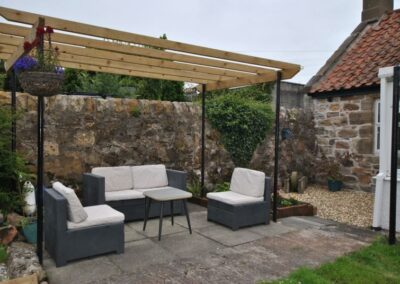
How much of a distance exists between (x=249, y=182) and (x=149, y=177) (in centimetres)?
172

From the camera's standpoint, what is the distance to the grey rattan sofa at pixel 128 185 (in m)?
4.64

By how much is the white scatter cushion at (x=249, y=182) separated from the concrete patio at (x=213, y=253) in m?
0.54

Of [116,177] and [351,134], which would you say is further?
[351,134]

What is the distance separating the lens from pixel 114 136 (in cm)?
585

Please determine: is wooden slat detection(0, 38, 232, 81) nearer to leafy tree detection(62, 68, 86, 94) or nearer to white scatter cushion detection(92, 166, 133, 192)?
white scatter cushion detection(92, 166, 133, 192)

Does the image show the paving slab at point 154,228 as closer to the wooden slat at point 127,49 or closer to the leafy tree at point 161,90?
the wooden slat at point 127,49

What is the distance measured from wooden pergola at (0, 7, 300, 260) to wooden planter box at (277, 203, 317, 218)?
31 cm

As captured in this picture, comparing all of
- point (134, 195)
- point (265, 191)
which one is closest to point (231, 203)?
point (265, 191)

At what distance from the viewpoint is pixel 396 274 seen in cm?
320

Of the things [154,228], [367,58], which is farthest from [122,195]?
[367,58]

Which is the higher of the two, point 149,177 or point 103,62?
point 103,62

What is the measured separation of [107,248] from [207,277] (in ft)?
3.95

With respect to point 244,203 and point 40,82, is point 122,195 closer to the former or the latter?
point 244,203

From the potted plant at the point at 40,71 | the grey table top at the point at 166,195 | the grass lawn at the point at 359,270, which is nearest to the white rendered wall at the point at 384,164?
the grass lawn at the point at 359,270
